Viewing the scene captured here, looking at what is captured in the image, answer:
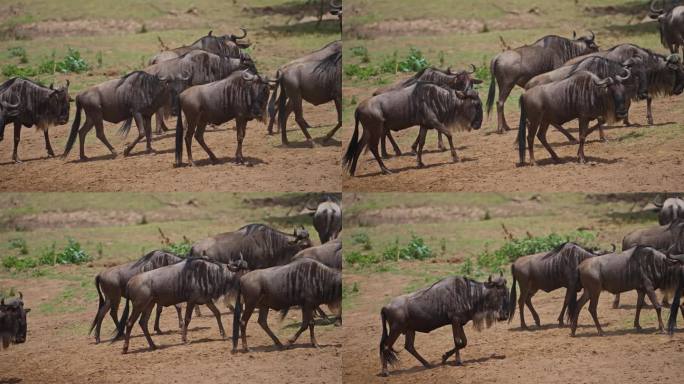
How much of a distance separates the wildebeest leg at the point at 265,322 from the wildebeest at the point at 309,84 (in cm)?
92

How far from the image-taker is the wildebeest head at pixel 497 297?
7816 mm

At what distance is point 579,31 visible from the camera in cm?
803

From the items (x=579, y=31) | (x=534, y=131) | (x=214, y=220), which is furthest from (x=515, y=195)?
(x=214, y=220)

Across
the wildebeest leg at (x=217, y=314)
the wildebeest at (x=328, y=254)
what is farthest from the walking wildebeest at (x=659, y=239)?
the wildebeest leg at (x=217, y=314)

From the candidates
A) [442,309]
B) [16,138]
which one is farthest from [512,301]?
[16,138]

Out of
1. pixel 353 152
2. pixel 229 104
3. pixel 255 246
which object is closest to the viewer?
pixel 353 152

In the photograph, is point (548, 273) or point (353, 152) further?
point (548, 273)

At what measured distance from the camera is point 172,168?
7836 mm

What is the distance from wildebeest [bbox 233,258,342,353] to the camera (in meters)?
7.86

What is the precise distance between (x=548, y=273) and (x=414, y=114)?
3.84 ft

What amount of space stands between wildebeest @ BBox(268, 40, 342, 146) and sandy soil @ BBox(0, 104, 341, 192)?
5 cm

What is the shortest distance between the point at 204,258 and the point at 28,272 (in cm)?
96

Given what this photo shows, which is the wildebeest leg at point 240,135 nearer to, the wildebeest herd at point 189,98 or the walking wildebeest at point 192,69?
the wildebeest herd at point 189,98

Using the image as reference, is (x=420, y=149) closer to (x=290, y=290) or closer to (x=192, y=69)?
(x=290, y=290)
